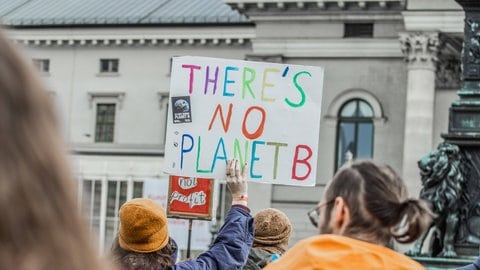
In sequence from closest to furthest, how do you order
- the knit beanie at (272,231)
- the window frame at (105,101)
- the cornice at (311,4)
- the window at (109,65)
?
the knit beanie at (272,231) → the cornice at (311,4) → the window frame at (105,101) → the window at (109,65)

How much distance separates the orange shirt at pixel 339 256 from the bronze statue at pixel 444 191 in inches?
404

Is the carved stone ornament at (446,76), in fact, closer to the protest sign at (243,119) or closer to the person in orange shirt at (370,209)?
the protest sign at (243,119)

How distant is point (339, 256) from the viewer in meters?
3.20

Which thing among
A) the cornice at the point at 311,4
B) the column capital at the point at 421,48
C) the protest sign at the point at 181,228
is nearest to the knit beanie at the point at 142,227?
the protest sign at the point at 181,228

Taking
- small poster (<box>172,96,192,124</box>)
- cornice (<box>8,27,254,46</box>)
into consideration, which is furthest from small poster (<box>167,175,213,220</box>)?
cornice (<box>8,27,254,46</box>)

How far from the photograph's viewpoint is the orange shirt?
10.5 feet

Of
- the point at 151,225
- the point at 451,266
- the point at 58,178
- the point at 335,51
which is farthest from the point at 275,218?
the point at 335,51

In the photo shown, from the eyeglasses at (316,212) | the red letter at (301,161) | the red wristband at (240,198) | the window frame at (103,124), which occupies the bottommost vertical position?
the red wristband at (240,198)

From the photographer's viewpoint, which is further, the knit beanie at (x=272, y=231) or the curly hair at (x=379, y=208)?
the knit beanie at (x=272, y=231)

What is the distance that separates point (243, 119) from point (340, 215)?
125 inches

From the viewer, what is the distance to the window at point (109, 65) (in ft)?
170

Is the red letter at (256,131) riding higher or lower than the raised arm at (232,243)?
higher

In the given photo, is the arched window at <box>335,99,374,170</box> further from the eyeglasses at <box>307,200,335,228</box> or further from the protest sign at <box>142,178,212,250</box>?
the eyeglasses at <box>307,200,335,228</box>

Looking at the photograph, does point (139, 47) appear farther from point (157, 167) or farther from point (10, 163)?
point (10, 163)
